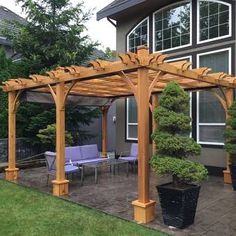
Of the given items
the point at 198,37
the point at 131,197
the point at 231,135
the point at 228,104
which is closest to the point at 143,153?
the point at 131,197

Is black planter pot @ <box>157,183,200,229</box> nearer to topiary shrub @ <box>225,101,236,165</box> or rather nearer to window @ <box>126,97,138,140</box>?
topiary shrub @ <box>225,101,236,165</box>

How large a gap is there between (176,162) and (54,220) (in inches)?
88.0

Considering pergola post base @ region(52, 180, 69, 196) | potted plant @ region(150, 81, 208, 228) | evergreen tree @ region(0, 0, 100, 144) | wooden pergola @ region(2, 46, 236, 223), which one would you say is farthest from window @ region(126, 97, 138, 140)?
potted plant @ region(150, 81, 208, 228)

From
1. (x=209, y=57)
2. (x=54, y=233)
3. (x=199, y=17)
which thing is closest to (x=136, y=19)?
(x=199, y=17)

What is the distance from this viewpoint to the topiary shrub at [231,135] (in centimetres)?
742

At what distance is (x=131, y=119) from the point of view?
11.8m

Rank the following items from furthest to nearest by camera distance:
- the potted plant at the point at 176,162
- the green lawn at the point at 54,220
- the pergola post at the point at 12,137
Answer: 1. the pergola post at the point at 12,137
2. the potted plant at the point at 176,162
3. the green lawn at the point at 54,220

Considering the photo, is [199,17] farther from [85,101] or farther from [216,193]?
[216,193]

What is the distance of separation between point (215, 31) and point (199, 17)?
0.77 meters

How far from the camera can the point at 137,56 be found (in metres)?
5.33

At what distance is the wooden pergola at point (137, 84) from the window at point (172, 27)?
1687 millimetres

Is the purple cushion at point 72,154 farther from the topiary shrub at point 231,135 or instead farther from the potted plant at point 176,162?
the potted plant at point 176,162

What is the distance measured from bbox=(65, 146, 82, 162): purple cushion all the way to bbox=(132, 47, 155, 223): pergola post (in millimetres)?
4029

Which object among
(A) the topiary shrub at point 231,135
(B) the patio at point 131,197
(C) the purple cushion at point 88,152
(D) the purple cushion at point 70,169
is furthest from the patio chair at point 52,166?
(A) the topiary shrub at point 231,135
